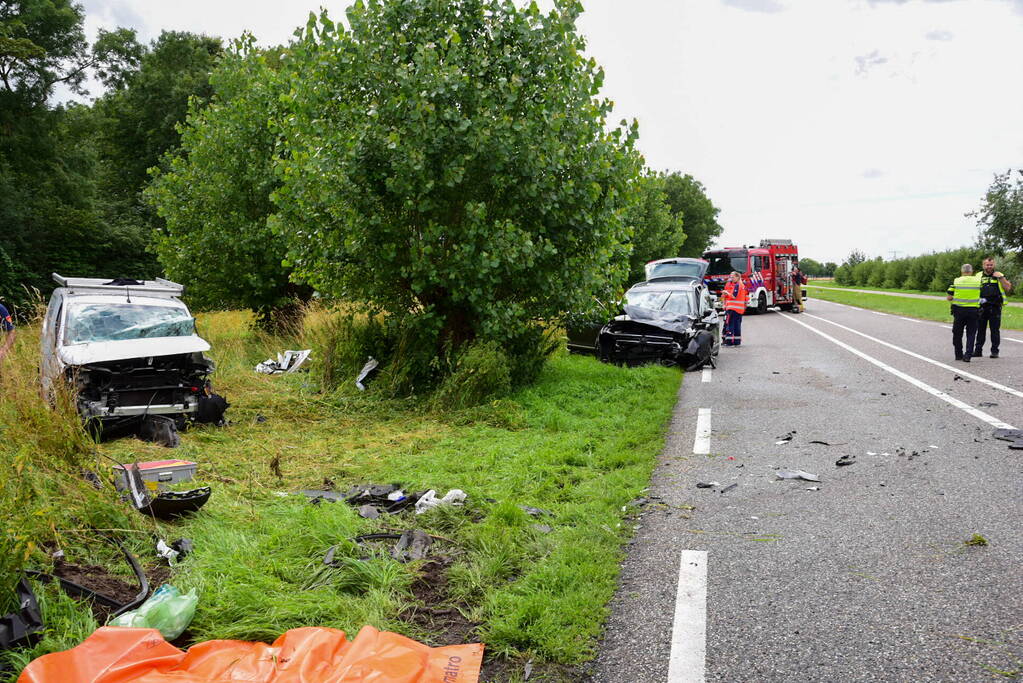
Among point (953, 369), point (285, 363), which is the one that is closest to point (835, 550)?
point (953, 369)

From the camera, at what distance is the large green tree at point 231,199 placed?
51.4 feet

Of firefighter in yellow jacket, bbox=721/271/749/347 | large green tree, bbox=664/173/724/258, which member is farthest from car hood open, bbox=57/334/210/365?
large green tree, bbox=664/173/724/258

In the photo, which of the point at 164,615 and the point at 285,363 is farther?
the point at 285,363

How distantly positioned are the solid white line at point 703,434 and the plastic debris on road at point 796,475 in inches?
35.1

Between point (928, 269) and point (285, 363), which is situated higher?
point (928, 269)

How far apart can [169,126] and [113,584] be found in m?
39.7

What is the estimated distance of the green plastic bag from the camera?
11.0ft

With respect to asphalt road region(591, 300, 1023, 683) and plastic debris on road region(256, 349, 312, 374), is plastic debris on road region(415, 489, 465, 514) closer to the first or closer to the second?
asphalt road region(591, 300, 1023, 683)

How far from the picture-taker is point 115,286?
919 cm

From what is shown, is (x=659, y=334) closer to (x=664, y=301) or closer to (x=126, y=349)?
(x=664, y=301)

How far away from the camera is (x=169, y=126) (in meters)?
38.1

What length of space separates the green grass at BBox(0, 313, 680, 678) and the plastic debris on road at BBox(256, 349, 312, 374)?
312cm

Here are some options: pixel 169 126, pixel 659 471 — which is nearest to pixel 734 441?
pixel 659 471

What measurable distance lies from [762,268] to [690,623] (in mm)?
31570
